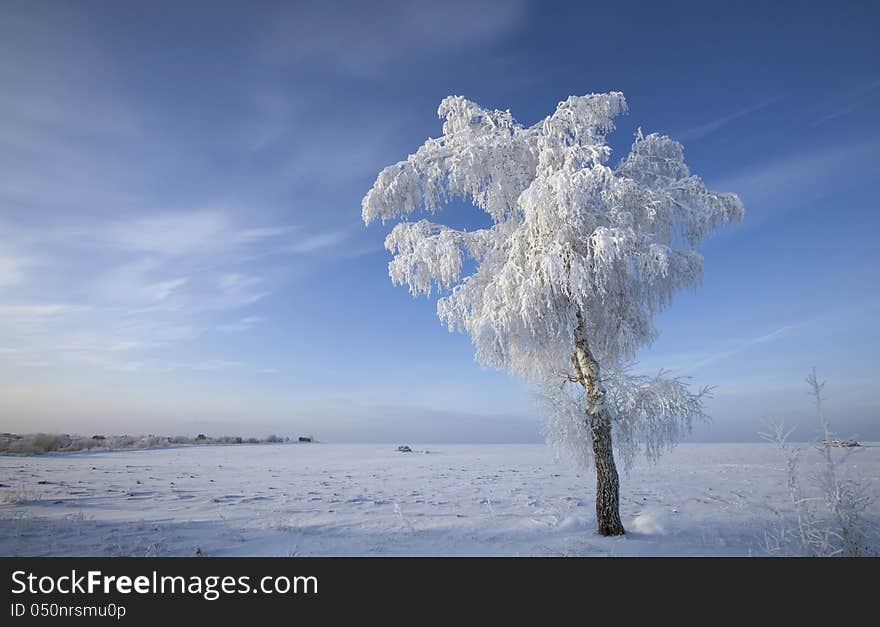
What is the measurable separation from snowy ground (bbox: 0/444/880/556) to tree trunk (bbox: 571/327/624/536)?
1.21 ft

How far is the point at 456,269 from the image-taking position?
927 cm

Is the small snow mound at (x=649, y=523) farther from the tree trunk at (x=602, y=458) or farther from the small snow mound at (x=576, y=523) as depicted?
the small snow mound at (x=576, y=523)

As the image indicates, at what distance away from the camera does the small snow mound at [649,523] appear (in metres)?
8.46

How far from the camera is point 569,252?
8094mm

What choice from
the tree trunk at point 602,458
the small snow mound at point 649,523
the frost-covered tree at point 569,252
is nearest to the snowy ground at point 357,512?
the small snow mound at point 649,523

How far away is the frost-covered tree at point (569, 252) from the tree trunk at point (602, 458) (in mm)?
28

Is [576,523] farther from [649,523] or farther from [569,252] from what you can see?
[569,252]

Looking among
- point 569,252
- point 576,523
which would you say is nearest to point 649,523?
point 576,523
